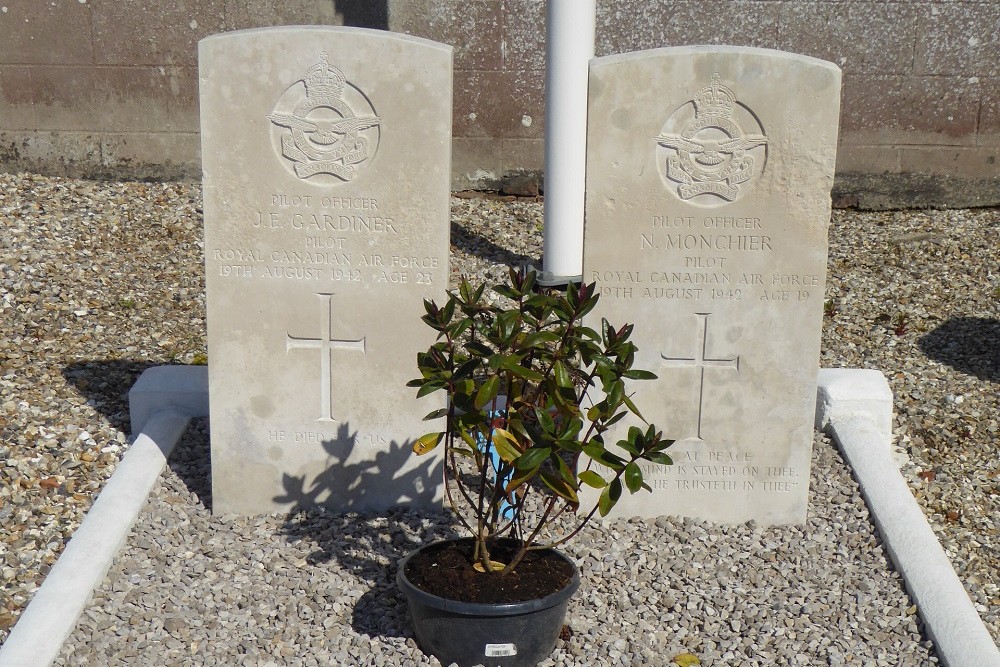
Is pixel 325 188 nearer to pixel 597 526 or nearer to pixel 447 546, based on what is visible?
pixel 447 546

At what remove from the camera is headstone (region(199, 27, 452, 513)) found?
151 inches

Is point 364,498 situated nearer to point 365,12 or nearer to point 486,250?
point 486,250

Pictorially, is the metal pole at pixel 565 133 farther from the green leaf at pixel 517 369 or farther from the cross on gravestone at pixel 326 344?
the green leaf at pixel 517 369

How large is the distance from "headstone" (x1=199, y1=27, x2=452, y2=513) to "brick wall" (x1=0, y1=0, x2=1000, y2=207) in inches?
155

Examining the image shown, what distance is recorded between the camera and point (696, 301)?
407 centimetres

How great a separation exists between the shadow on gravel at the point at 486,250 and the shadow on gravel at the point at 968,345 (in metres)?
2.44

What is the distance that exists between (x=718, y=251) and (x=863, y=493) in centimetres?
123

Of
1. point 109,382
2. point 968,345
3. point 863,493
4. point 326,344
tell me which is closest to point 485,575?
point 326,344

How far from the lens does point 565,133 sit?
20.0 feet

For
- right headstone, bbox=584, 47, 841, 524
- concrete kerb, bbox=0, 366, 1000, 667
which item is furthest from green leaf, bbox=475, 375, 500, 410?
concrete kerb, bbox=0, 366, 1000, 667

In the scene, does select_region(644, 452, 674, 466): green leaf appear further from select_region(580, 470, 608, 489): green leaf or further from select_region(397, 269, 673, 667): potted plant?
select_region(580, 470, 608, 489): green leaf

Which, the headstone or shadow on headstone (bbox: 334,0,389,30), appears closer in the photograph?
the headstone

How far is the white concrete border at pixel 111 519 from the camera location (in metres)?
3.26

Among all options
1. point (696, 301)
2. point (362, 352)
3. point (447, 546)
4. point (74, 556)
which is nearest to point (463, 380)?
point (447, 546)
